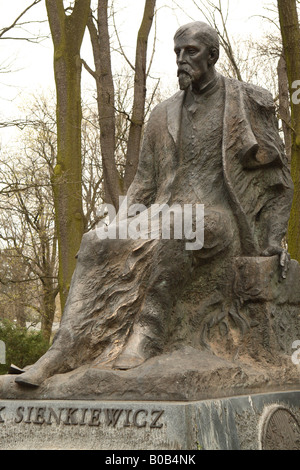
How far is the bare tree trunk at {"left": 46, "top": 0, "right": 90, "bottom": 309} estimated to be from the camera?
12.8 m

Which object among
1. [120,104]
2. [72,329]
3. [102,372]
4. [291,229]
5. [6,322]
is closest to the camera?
[102,372]

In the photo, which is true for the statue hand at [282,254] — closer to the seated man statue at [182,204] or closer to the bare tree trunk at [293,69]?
the seated man statue at [182,204]

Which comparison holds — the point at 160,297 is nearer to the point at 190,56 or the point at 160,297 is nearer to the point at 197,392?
the point at 197,392

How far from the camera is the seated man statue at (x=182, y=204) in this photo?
4.94 m

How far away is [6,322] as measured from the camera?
54.1ft

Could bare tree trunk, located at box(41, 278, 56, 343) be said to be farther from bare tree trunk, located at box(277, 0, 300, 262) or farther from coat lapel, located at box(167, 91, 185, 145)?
coat lapel, located at box(167, 91, 185, 145)

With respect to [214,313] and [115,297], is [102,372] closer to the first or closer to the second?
[115,297]

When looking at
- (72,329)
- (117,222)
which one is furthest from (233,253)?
(72,329)

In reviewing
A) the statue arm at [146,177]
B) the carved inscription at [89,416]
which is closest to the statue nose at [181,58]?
the statue arm at [146,177]

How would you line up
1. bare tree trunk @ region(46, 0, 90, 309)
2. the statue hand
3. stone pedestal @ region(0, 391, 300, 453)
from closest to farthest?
stone pedestal @ region(0, 391, 300, 453), the statue hand, bare tree trunk @ region(46, 0, 90, 309)

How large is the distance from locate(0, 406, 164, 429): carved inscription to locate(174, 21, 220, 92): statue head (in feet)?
8.44

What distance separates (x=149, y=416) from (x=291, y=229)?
25.6 ft

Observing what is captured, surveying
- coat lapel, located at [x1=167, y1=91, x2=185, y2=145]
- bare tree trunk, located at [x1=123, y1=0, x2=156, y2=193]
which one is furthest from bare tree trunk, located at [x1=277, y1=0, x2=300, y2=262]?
coat lapel, located at [x1=167, y1=91, x2=185, y2=145]

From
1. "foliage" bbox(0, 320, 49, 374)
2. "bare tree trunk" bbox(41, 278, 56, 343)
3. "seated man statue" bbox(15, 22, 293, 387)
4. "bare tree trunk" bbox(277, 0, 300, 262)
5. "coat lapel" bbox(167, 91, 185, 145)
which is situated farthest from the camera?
"bare tree trunk" bbox(41, 278, 56, 343)
